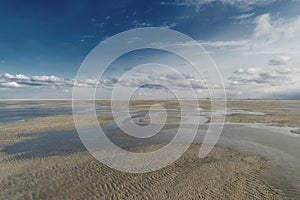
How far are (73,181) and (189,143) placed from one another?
416 inches

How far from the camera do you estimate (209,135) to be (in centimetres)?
1895

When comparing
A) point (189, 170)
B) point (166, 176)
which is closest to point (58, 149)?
point (166, 176)

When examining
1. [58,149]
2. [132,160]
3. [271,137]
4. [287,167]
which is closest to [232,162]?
[287,167]

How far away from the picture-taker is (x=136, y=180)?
9.12 metres

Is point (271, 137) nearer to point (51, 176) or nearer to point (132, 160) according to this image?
point (132, 160)

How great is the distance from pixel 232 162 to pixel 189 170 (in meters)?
3.43

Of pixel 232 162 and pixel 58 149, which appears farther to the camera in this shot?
pixel 58 149

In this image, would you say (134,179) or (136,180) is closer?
(136,180)

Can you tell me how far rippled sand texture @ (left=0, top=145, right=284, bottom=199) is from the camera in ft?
25.6

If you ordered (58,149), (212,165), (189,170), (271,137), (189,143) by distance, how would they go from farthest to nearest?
1. (271,137)
2. (189,143)
3. (58,149)
4. (212,165)
5. (189,170)

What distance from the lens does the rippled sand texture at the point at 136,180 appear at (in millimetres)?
7793

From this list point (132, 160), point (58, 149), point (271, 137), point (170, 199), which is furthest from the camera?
point (271, 137)

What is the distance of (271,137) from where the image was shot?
17875 mm

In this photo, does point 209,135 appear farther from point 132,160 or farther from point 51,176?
point 51,176
